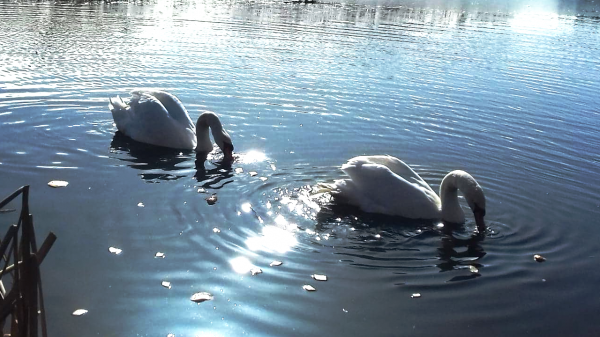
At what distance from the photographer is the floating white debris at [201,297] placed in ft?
21.3

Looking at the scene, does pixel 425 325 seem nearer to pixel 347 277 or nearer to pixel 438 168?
pixel 347 277

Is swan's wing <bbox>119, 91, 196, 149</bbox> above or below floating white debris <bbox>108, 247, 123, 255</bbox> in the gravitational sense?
above

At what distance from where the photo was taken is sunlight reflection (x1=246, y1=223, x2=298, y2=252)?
7766 millimetres

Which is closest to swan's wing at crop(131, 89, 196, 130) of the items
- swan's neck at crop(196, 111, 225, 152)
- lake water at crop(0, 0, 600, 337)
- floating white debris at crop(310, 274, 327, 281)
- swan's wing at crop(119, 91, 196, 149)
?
swan's wing at crop(119, 91, 196, 149)

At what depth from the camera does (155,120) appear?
12.2m

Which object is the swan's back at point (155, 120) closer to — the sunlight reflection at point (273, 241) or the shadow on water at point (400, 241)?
the shadow on water at point (400, 241)

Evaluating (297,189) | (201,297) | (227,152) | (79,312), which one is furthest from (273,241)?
(227,152)

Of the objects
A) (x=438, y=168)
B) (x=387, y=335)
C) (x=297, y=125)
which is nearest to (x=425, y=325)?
(x=387, y=335)

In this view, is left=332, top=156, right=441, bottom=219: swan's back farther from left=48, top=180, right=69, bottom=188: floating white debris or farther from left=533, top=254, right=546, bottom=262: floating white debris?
left=48, top=180, right=69, bottom=188: floating white debris

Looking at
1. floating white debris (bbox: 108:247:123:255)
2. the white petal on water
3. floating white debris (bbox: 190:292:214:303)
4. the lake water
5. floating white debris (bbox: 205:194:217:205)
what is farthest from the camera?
floating white debris (bbox: 205:194:217:205)

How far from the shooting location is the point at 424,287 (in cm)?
721

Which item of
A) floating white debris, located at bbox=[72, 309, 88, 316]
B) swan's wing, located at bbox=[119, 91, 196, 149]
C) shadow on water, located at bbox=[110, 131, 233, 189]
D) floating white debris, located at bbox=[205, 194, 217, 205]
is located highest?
swan's wing, located at bbox=[119, 91, 196, 149]

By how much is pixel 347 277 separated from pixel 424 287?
2.80ft

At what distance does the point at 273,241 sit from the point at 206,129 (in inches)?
183
